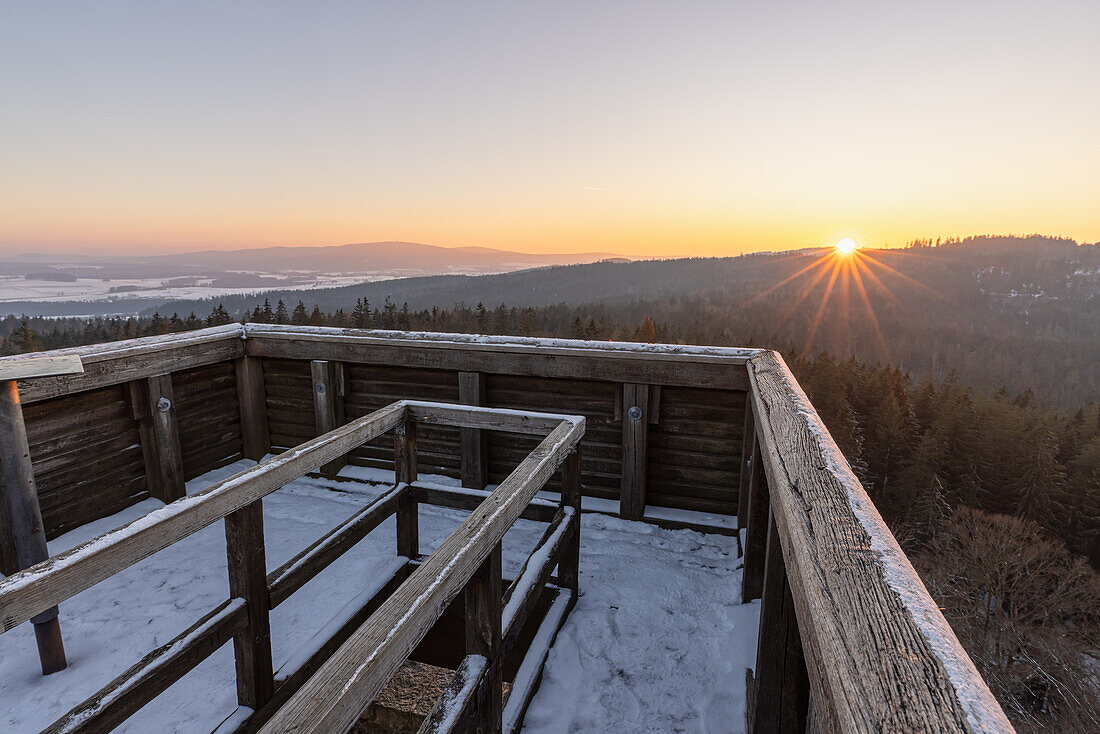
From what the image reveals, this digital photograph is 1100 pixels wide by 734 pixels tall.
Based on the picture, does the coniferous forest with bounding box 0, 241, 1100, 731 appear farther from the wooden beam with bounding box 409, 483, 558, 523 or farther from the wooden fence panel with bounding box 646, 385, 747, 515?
the wooden beam with bounding box 409, 483, 558, 523

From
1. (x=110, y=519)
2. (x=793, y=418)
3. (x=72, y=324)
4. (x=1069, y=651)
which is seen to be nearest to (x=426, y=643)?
(x=110, y=519)

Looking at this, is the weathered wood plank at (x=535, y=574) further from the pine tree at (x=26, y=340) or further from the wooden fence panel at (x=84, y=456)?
the pine tree at (x=26, y=340)

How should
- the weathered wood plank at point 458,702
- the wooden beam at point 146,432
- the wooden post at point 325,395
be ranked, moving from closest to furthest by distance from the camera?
the weathered wood plank at point 458,702
the wooden beam at point 146,432
the wooden post at point 325,395

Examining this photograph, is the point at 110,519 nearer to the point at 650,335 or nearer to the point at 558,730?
the point at 558,730

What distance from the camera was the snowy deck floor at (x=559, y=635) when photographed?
2.72 m

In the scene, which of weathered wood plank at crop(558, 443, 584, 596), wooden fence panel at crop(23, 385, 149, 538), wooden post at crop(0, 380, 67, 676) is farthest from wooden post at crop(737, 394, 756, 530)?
wooden fence panel at crop(23, 385, 149, 538)

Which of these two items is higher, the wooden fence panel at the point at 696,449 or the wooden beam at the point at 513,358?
the wooden beam at the point at 513,358

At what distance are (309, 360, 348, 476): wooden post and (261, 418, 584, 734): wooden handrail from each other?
12.0 feet

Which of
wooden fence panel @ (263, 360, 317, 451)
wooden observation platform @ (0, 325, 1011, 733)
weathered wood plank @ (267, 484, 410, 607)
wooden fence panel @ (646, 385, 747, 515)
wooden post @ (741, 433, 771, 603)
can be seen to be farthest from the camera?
wooden fence panel @ (263, 360, 317, 451)

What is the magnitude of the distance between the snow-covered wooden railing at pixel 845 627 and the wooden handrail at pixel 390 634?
2.99ft

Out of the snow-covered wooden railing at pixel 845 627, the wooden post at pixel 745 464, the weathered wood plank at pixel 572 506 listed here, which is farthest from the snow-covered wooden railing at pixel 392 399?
the snow-covered wooden railing at pixel 845 627

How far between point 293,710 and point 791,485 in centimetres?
138

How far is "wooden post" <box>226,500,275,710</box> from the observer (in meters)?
2.36

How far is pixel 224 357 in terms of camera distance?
5.34 m
